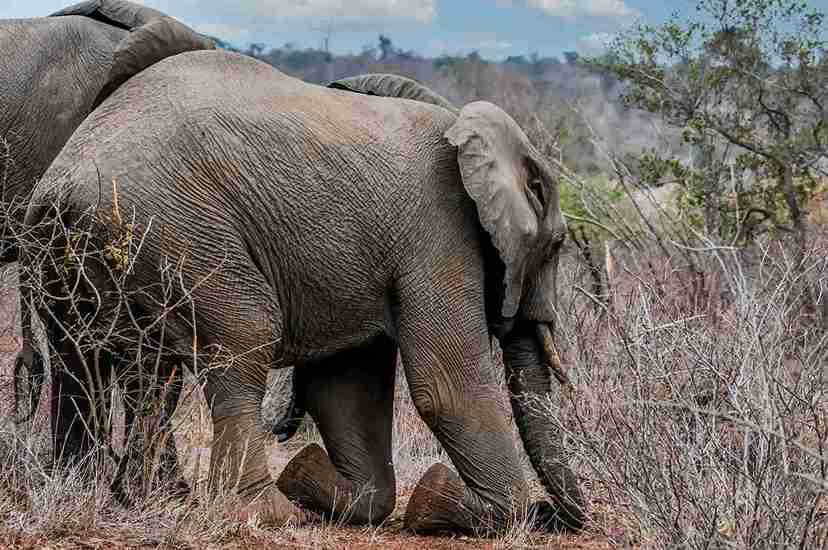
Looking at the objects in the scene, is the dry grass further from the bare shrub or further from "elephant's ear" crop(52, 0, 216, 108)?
"elephant's ear" crop(52, 0, 216, 108)

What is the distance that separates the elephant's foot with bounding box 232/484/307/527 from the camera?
5789 mm

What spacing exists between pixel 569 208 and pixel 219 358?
984cm

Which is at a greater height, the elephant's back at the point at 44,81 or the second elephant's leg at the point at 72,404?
the elephant's back at the point at 44,81

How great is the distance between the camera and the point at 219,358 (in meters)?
5.82

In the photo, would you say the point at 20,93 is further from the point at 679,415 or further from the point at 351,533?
the point at 679,415

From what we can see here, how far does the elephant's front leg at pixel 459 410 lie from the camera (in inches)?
246

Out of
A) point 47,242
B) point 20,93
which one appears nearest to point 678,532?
point 47,242

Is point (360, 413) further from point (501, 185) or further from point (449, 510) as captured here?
point (501, 185)

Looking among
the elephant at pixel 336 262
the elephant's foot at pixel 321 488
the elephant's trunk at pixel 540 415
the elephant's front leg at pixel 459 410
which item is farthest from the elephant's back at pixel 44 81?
the elephant's trunk at pixel 540 415

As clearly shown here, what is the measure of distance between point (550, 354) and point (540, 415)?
0.31m

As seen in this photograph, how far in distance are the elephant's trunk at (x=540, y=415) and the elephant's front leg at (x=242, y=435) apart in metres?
1.22

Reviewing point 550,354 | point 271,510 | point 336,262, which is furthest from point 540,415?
point 271,510

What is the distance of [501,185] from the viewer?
6285 millimetres

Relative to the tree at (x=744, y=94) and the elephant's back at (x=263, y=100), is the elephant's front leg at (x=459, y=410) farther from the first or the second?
the tree at (x=744, y=94)
